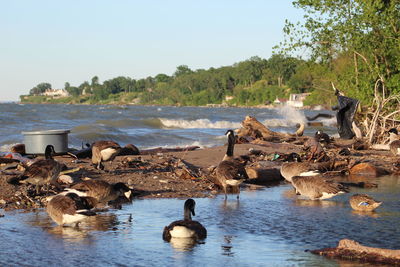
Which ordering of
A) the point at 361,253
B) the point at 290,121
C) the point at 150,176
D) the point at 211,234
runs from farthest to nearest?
the point at 290,121 < the point at 150,176 < the point at 211,234 < the point at 361,253

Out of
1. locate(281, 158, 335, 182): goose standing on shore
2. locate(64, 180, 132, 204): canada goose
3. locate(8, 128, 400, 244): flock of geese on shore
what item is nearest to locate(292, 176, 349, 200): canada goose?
locate(8, 128, 400, 244): flock of geese on shore

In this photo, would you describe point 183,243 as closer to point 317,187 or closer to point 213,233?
point 213,233

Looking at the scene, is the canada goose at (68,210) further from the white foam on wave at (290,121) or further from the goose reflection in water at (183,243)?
the white foam on wave at (290,121)

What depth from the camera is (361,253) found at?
7246 millimetres

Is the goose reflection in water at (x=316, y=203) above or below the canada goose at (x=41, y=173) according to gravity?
below

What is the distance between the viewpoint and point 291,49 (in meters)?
27.8

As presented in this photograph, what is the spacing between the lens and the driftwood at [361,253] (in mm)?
6988

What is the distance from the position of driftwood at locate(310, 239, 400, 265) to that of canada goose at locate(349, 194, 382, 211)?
11.0 ft

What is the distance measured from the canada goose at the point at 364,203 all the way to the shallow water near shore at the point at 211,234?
0.21 metres

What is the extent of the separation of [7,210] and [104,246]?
10.9 ft

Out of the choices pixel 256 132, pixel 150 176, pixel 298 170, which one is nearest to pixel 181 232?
pixel 298 170

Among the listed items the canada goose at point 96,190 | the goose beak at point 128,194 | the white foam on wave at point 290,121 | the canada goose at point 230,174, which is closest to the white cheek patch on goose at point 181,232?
the canada goose at point 96,190

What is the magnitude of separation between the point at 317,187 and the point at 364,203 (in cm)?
137

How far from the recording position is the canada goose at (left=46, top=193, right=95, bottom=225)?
28.7ft
